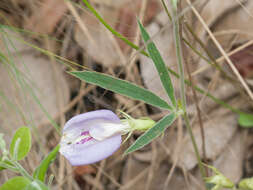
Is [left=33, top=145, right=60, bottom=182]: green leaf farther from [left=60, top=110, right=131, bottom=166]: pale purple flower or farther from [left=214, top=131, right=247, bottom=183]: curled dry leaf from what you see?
[left=214, top=131, right=247, bottom=183]: curled dry leaf

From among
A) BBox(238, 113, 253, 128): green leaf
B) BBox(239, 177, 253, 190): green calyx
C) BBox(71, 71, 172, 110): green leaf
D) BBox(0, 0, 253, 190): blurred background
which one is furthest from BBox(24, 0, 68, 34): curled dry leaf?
BBox(239, 177, 253, 190): green calyx

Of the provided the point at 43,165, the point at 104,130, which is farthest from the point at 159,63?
the point at 43,165

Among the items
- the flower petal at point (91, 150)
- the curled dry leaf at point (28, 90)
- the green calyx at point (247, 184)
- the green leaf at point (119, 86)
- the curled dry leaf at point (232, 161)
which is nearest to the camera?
the flower petal at point (91, 150)

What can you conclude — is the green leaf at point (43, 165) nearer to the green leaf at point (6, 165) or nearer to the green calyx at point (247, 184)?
the green leaf at point (6, 165)

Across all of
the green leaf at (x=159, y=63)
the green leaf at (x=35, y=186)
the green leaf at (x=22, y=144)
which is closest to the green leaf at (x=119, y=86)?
the green leaf at (x=159, y=63)

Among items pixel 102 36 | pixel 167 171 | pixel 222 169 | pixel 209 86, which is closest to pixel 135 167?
pixel 167 171
